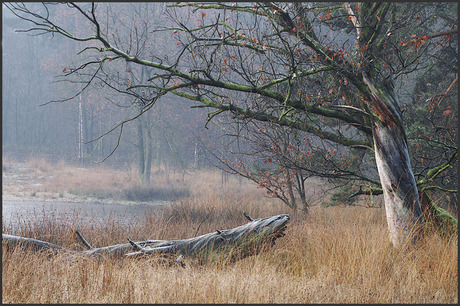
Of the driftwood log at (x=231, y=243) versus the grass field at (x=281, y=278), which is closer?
the grass field at (x=281, y=278)

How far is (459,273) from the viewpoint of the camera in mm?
4773

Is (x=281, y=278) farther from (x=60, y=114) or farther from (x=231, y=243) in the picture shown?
(x=60, y=114)

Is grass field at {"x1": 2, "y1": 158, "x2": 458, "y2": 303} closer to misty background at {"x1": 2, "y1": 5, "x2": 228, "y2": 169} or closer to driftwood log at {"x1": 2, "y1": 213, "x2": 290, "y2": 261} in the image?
driftwood log at {"x1": 2, "y1": 213, "x2": 290, "y2": 261}

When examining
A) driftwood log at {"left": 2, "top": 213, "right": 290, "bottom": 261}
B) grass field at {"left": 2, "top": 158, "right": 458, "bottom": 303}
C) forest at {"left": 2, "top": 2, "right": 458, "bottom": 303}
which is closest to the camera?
grass field at {"left": 2, "top": 158, "right": 458, "bottom": 303}

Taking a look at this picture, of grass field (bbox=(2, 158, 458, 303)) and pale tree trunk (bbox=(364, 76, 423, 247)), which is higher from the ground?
pale tree trunk (bbox=(364, 76, 423, 247))

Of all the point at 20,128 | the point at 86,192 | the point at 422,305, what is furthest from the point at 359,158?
the point at 20,128

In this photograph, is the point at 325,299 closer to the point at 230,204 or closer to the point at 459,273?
the point at 459,273

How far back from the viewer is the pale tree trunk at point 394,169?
579cm

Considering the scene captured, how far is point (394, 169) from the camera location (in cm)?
585

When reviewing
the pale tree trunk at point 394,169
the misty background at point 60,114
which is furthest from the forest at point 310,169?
the misty background at point 60,114

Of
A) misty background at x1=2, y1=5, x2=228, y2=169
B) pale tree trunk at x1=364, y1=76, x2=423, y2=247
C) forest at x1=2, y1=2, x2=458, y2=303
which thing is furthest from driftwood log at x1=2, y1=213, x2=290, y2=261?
misty background at x1=2, y1=5, x2=228, y2=169

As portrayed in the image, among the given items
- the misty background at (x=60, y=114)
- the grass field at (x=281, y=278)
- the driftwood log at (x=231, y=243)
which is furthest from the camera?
the misty background at (x=60, y=114)

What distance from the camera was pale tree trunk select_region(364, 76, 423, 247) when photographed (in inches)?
228

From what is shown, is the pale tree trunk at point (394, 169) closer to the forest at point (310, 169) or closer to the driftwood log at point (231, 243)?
the forest at point (310, 169)
